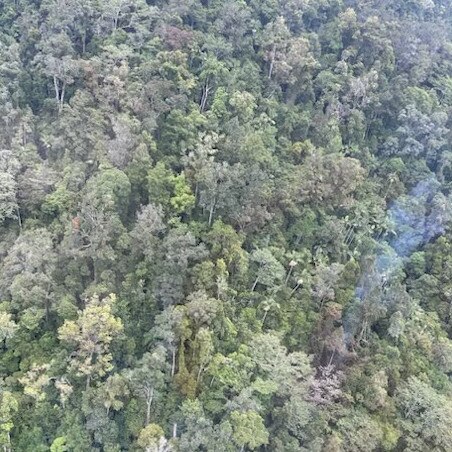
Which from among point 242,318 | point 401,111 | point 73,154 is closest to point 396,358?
point 242,318

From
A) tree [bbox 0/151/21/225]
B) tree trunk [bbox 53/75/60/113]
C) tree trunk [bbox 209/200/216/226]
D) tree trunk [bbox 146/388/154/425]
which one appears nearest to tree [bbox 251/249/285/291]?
tree trunk [bbox 209/200/216/226]

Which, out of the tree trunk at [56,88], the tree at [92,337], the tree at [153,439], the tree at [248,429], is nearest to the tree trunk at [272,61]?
the tree trunk at [56,88]

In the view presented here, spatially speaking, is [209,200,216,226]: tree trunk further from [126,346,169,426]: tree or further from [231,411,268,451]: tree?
[231,411,268,451]: tree

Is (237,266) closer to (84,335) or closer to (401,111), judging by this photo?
(84,335)

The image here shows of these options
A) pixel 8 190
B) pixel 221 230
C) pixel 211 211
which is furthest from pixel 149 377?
pixel 8 190

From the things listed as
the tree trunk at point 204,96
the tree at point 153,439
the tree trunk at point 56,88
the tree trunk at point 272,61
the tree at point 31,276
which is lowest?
the tree at point 153,439

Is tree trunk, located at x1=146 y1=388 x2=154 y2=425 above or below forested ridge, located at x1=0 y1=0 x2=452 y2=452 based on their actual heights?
below

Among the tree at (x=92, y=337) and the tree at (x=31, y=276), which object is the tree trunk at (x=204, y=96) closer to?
the tree at (x=31, y=276)

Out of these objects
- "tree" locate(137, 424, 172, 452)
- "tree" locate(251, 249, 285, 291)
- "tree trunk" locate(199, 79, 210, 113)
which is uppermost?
"tree trunk" locate(199, 79, 210, 113)
